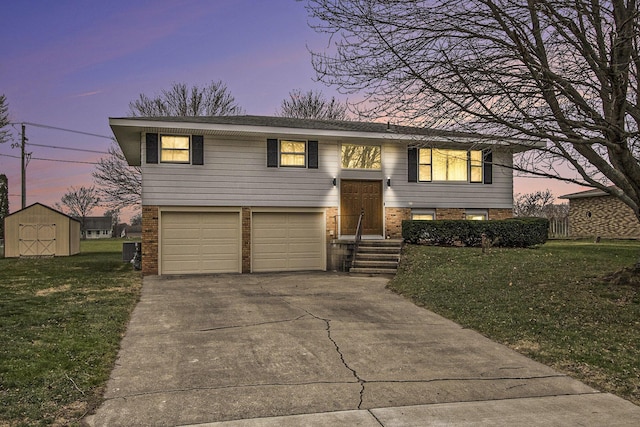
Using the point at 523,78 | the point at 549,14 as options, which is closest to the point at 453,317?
the point at 523,78

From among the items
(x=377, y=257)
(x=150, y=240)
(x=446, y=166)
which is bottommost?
(x=377, y=257)

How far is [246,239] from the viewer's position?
15.4 metres

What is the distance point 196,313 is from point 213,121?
807cm

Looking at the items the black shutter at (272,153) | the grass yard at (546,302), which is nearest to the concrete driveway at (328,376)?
the grass yard at (546,302)

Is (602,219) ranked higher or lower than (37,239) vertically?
higher

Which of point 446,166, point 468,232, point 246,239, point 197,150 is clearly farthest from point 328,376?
point 446,166

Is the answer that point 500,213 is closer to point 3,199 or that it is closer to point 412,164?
point 412,164

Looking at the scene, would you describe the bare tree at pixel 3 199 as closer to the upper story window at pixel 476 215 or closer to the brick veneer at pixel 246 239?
the brick veneer at pixel 246 239

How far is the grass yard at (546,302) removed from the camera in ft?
18.5

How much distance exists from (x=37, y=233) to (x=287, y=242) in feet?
45.3

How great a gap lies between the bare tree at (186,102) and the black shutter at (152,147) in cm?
1474

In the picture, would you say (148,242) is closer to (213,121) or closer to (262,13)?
(213,121)

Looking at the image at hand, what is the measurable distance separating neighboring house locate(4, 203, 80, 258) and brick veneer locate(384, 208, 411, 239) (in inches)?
630

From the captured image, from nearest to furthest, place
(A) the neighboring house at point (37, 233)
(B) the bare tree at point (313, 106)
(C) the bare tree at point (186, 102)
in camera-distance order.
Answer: (A) the neighboring house at point (37, 233)
(C) the bare tree at point (186, 102)
(B) the bare tree at point (313, 106)
